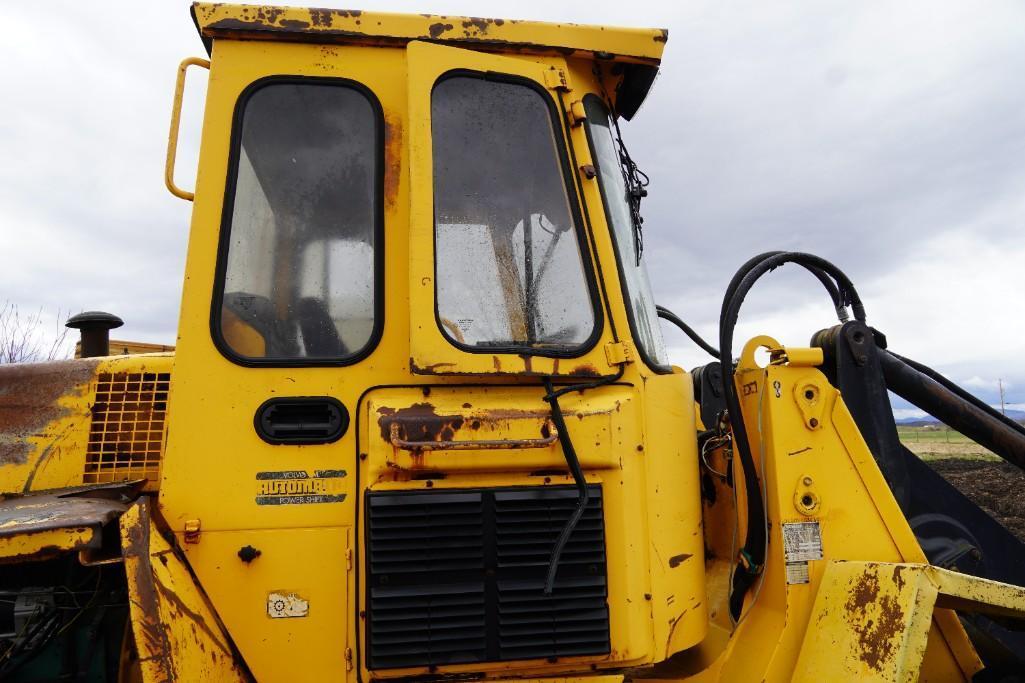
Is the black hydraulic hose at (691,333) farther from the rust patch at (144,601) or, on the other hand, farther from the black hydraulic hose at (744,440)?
the rust patch at (144,601)

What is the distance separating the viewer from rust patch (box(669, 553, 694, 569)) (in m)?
2.47

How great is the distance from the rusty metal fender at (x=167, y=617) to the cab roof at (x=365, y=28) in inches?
63.1

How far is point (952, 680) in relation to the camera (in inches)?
102

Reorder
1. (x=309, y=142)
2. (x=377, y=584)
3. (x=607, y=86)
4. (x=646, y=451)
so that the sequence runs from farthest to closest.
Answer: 1. (x=607, y=86)
2. (x=309, y=142)
3. (x=646, y=451)
4. (x=377, y=584)

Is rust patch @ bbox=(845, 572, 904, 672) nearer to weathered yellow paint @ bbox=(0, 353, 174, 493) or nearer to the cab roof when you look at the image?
the cab roof

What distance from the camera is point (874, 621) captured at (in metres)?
2.26

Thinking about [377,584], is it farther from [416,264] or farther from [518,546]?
[416,264]

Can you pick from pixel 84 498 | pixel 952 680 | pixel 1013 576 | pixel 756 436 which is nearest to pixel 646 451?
pixel 756 436

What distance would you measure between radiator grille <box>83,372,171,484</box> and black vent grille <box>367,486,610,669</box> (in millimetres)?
997

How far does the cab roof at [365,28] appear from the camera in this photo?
2627 mm

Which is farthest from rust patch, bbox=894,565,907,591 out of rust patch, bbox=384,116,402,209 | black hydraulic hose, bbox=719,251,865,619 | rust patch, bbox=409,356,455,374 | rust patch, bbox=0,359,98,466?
rust patch, bbox=0,359,98,466

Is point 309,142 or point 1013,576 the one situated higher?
point 309,142

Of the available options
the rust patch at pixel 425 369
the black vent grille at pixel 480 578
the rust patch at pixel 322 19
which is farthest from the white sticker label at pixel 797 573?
the rust patch at pixel 322 19

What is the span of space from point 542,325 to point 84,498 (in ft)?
5.34
